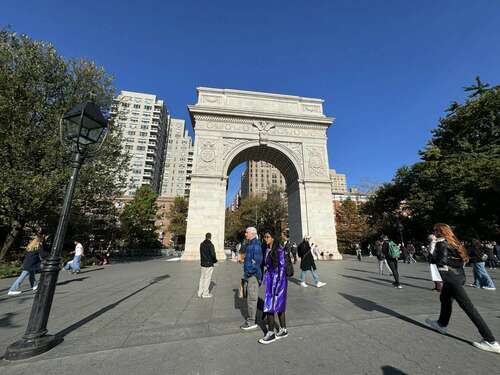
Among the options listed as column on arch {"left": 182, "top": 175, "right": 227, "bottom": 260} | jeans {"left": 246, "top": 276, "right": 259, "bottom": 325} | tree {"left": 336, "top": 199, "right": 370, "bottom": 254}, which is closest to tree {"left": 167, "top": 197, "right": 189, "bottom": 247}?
column on arch {"left": 182, "top": 175, "right": 227, "bottom": 260}

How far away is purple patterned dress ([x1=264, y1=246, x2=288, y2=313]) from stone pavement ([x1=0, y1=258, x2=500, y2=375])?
18.9 inches

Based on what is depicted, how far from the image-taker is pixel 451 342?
3295mm

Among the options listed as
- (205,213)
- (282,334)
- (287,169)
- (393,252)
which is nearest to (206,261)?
(282,334)

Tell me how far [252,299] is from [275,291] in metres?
0.71

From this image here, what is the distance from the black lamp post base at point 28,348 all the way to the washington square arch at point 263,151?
16.0 meters

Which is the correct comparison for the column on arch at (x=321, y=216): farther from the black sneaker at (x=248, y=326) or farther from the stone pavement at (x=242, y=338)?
the black sneaker at (x=248, y=326)

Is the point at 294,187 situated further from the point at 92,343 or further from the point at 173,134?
the point at 173,134

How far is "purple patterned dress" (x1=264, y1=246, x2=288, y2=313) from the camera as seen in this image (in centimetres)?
360

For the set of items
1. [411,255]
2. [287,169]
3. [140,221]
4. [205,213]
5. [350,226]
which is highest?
[287,169]

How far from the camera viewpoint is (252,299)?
4.16 metres

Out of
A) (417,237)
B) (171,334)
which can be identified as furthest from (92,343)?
(417,237)

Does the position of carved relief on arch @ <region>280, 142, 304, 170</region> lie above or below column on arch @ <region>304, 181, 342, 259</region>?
above

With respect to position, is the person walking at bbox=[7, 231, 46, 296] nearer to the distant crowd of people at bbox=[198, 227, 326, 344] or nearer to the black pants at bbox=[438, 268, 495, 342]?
the distant crowd of people at bbox=[198, 227, 326, 344]

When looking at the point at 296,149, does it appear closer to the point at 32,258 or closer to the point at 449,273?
the point at 449,273
